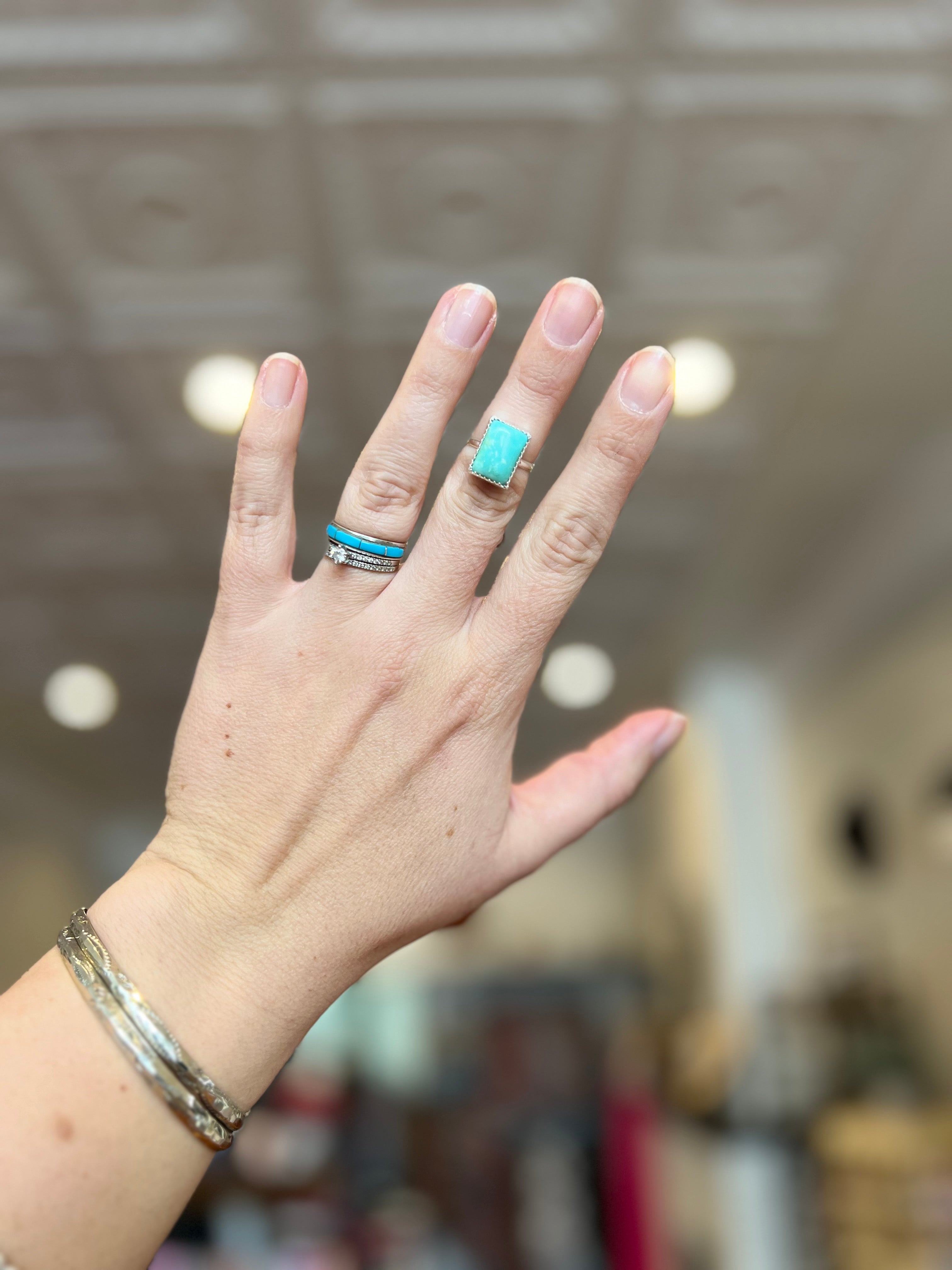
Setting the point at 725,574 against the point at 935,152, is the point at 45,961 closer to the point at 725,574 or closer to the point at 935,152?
the point at 935,152

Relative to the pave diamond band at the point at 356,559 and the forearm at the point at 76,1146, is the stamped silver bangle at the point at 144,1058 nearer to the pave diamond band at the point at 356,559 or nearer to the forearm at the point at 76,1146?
the forearm at the point at 76,1146

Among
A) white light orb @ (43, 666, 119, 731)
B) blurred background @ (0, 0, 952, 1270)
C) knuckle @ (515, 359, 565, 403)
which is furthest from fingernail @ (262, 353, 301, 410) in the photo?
white light orb @ (43, 666, 119, 731)

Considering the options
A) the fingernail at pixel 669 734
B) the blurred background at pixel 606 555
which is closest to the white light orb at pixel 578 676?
the blurred background at pixel 606 555

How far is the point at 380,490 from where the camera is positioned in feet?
1.67

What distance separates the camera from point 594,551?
541 mm

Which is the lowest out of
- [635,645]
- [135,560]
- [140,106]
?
[635,645]

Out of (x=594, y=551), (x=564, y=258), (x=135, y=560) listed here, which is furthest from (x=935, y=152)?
(x=135, y=560)

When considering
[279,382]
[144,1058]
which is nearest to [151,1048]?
[144,1058]

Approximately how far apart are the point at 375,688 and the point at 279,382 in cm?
16

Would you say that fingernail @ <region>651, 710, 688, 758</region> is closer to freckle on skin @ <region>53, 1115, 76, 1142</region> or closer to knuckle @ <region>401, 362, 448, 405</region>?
knuckle @ <region>401, 362, 448, 405</region>

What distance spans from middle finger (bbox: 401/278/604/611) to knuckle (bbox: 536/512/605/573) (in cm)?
2

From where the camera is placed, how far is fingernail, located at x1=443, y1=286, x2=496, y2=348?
→ 0.49 m

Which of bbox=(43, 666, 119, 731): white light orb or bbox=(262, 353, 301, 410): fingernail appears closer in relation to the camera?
bbox=(262, 353, 301, 410): fingernail

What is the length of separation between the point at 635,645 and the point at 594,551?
8.99 feet
